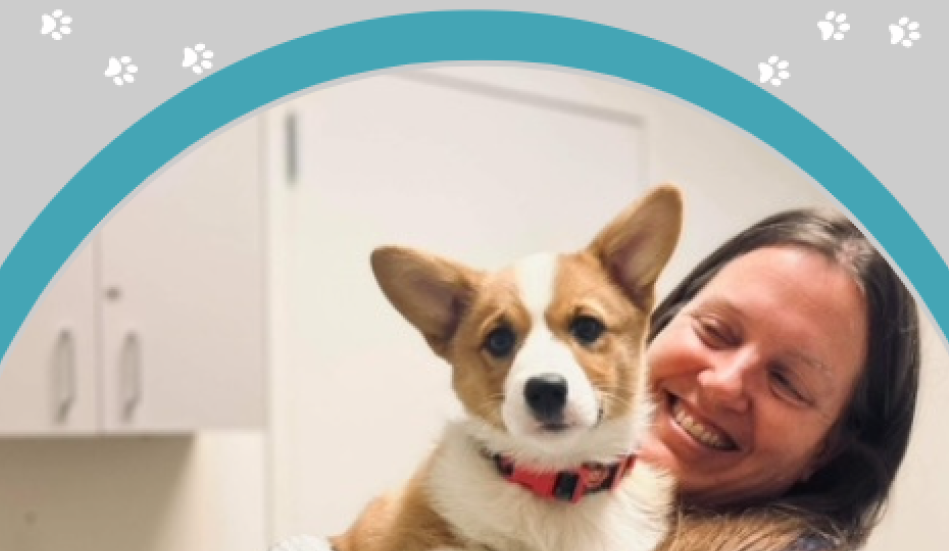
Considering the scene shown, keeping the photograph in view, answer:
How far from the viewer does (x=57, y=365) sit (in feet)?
3.21

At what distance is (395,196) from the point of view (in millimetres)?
779

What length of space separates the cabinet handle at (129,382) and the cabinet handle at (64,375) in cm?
4

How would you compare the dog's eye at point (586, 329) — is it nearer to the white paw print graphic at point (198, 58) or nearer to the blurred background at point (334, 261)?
the blurred background at point (334, 261)

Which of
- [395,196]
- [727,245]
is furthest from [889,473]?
[395,196]

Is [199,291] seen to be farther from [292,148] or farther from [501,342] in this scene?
[501,342]

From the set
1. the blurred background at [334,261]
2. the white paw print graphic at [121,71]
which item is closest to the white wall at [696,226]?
the blurred background at [334,261]

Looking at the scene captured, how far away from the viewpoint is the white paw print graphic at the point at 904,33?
72 centimetres

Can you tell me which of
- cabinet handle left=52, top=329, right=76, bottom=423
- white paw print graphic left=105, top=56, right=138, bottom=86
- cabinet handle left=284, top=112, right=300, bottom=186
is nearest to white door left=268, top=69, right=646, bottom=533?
cabinet handle left=284, top=112, right=300, bottom=186

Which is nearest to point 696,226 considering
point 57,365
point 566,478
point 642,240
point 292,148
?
point 642,240

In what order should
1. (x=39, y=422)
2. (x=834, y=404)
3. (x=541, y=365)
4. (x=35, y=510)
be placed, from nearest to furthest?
(x=541, y=365)
(x=834, y=404)
(x=35, y=510)
(x=39, y=422)

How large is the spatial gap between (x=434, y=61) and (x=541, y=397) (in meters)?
0.22

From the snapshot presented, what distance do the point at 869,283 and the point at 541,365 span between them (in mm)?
236

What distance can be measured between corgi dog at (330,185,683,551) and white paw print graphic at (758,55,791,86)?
0.12m

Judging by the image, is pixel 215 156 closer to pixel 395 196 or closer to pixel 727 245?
pixel 395 196
